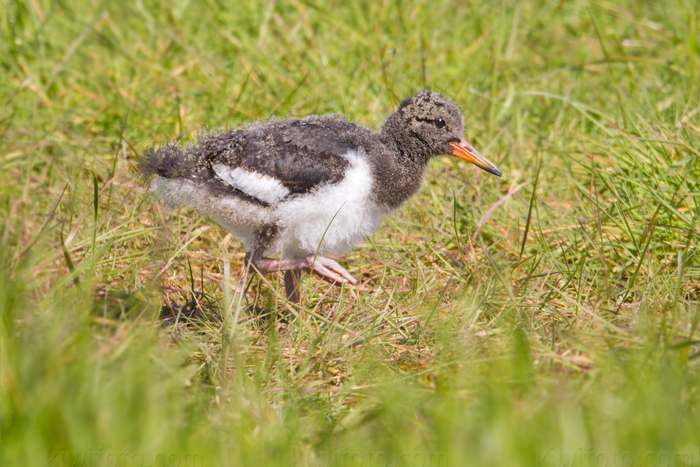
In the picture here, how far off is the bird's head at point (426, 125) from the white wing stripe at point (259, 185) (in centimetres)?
64

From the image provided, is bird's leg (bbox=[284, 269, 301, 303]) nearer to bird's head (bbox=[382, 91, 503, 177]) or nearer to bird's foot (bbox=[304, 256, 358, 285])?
bird's foot (bbox=[304, 256, 358, 285])

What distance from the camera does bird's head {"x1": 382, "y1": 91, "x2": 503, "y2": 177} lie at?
371 centimetres

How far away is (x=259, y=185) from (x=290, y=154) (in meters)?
0.20

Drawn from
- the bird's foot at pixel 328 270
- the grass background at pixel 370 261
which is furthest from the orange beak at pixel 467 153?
the bird's foot at pixel 328 270

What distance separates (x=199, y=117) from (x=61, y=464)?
310 centimetres

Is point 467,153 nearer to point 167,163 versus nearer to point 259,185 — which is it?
point 259,185

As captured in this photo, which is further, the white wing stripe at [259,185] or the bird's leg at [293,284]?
the bird's leg at [293,284]

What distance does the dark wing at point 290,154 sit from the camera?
3436 mm

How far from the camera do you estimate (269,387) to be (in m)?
3.07

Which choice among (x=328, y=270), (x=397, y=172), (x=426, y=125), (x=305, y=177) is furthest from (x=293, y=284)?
(x=426, y=125)

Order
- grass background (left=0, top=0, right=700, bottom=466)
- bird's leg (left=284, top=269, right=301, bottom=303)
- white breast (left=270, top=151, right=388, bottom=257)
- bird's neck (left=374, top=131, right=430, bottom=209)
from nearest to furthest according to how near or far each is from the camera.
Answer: grass background (left=0, top=0, right=700, bottom=466) < white breast (left=270, top=151, right=388, bottom=257) < bird's neck (left=374, top=131, right=430, bottom=209) < bird's leg (left=284, top=269, right=301, bottom=303)

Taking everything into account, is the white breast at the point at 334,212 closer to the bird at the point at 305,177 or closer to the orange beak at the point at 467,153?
the bird at the point at 305,177

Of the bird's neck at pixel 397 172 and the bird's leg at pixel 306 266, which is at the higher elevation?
the bird's neck at pixel 397 172

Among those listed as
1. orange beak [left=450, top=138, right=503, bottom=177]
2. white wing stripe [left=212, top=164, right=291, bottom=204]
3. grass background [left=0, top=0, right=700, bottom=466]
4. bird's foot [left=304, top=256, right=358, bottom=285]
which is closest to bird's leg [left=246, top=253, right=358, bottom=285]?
bird's foot [left=304, top=256, right=358, bottom=285]
